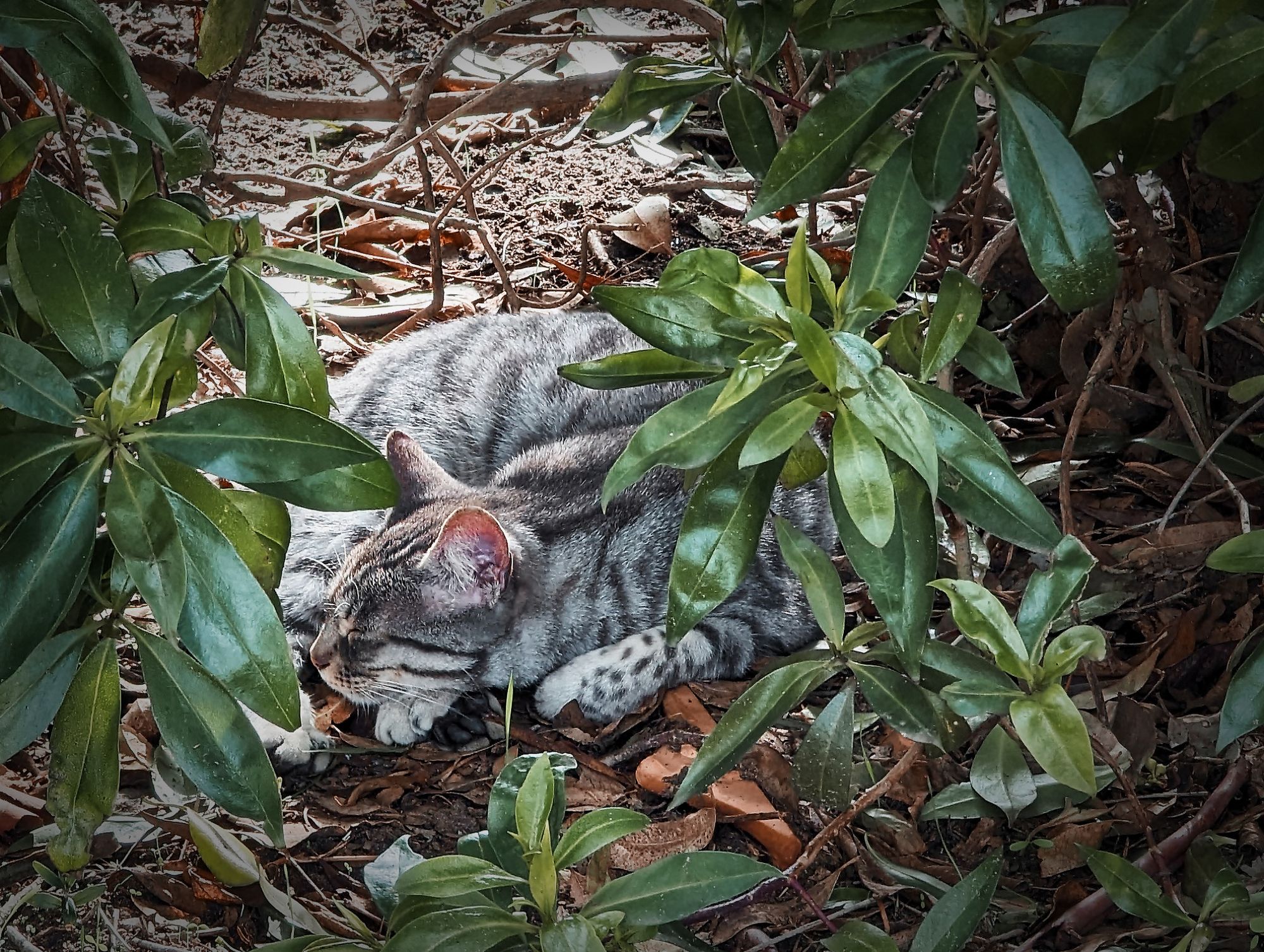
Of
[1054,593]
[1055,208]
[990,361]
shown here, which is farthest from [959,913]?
[1055,208]

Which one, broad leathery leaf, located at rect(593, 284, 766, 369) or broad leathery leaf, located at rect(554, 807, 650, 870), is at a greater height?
broad leathery leaf, located at rect(593, 284, 766, 369)

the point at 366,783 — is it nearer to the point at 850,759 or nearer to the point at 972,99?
the point at 850,759

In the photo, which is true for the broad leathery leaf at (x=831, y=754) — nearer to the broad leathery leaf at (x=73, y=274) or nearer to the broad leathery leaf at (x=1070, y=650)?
the broad leathery leaf at (x=1070, y=650)

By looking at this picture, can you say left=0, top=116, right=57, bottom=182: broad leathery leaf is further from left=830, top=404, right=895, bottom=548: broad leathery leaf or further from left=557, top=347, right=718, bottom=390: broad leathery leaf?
left=830, top=404, right=895, bottom=548: broad leathery leaf

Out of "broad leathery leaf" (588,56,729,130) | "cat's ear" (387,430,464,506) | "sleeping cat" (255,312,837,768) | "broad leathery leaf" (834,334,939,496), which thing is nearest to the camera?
"broad leathery leaf" (834,334,939,496)

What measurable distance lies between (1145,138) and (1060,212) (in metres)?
0.41

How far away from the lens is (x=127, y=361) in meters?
1.58

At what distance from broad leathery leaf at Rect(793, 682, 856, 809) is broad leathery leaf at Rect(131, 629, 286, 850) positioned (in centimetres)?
91

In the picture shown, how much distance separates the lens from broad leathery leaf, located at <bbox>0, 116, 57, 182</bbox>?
6.43 feet

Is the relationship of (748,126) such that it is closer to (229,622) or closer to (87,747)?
(229,622)

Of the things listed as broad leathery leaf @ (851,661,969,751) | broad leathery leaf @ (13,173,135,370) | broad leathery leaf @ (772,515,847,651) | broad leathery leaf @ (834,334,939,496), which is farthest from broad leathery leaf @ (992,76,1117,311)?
broad leathery leaf @ (13,173,135,370)

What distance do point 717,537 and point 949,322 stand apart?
0.50 metres

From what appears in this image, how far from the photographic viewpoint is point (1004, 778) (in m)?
2.15

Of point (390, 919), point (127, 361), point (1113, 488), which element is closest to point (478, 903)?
point (390, 919)
